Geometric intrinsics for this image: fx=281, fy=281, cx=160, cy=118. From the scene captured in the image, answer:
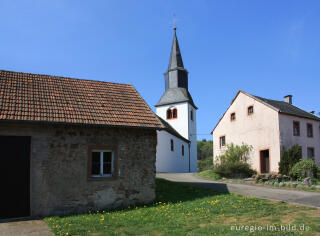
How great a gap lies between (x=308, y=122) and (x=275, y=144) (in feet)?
17.4

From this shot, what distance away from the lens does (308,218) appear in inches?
324

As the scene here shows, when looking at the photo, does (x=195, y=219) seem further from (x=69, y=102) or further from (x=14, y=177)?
(x=69, y=102)

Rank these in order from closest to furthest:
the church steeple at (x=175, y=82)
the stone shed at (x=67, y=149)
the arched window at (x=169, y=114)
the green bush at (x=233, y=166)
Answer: the stone shed at (x=67, y=149) < the green bush at (x=233, y=166) < the church steeple at (x=175, y=82) < the arched window at (x=169, y=114)

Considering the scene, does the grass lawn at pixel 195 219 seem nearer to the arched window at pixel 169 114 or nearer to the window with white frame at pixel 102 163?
the window with white frame at pixel 102 163

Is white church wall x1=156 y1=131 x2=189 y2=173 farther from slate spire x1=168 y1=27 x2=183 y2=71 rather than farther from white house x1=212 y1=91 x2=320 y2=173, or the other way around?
slate spire x1=168 y1=27 x2=183 y2=71

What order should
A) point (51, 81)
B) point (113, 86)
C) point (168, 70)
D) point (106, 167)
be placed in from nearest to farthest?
point (106, 167)
point (51, 81)
point (113, 86)
point (168, 70)

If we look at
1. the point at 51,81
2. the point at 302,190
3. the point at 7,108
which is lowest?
the point at 302,190

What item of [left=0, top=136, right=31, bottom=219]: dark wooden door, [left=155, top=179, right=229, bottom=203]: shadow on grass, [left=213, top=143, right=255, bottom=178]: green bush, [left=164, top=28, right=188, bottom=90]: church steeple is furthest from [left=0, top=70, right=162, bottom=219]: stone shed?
[left=164, top=28, right=188, bottom=90]: church steeple

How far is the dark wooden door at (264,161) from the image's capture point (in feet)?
77.5

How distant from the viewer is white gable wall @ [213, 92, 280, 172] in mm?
22672

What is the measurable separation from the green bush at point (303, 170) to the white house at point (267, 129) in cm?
314

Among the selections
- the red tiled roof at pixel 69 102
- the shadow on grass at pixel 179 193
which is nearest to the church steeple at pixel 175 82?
the shadow on grass at pixel 179 193

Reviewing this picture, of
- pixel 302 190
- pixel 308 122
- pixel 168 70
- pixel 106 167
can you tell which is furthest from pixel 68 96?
pixel 168 70

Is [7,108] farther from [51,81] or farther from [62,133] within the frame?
[51,81]
